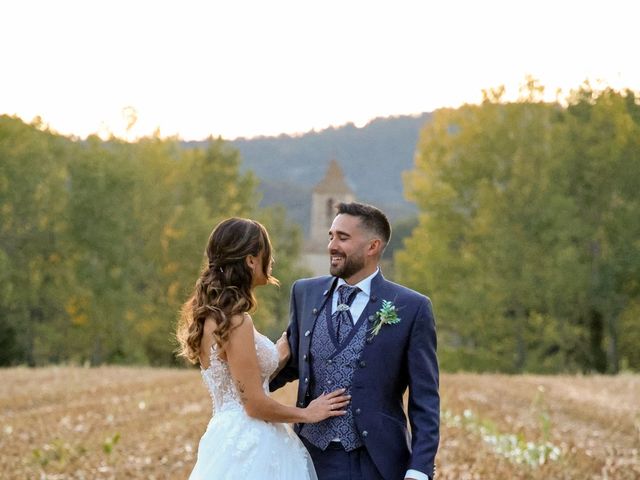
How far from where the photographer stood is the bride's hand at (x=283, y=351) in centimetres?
575

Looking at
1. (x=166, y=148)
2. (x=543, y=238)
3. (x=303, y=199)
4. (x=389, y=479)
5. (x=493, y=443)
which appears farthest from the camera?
(x=303, y=199)

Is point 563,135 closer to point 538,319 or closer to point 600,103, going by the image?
point 600,103

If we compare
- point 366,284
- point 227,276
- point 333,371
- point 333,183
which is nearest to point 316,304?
point 366,284

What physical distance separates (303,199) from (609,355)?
329 feet

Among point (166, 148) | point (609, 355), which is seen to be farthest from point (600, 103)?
point (166, 148)

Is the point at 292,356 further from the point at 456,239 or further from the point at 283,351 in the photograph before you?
the point at 456,239

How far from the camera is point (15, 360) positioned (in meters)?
37.9

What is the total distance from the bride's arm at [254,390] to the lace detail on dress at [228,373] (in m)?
0.08

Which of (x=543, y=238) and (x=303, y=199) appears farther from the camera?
(x=303, y=199)

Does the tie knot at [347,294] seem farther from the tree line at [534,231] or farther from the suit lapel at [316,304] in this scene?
the tree line at [534,231]

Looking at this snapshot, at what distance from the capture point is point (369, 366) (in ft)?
17.3

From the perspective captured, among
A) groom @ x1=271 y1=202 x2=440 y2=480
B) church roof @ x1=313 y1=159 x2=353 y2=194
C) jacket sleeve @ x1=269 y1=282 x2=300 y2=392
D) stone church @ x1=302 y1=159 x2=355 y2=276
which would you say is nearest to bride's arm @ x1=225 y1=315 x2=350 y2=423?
groom @ x1=271 y1=202 x2=440 y2=480

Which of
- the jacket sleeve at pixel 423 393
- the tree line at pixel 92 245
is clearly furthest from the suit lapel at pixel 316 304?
the tree line at pixel 92 245

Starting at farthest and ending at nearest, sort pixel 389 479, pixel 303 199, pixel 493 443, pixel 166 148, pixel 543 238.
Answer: pixel 303 199 → pixel 166 148 → pixel 543 238 → pixel 493 443 → pixel 389 479
